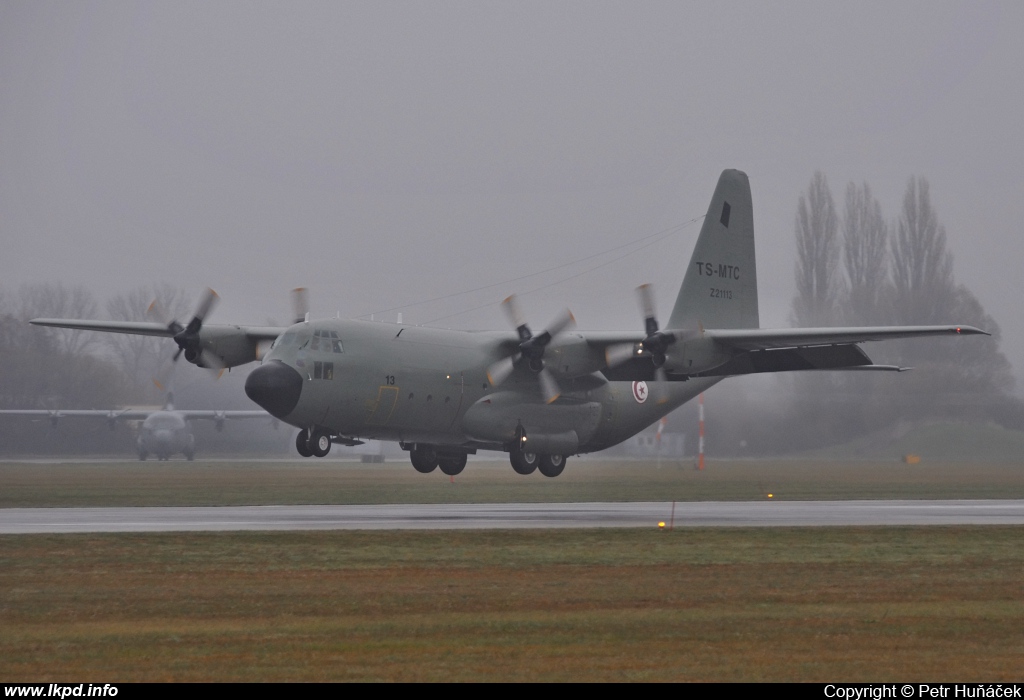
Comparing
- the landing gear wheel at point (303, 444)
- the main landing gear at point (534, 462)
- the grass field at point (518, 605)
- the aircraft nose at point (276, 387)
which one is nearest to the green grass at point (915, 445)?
the main landing gear at point (534, 462)

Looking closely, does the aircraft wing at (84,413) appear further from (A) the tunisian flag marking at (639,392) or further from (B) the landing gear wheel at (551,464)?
(A) the tunisian flag marking at (639,392)

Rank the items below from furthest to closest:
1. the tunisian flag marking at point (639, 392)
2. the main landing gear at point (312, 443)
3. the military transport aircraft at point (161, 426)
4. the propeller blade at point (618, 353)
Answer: the military transport aircraft at point (161, 426) → the tunisian flag marking at point (639, 392) → the propeller blade at point (618, 353) → the main landing gear at point (312, 443)

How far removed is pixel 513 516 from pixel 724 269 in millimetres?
12858

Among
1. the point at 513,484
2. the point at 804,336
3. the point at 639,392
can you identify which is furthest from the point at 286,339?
the point at 513,484

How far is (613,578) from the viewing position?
18141mm

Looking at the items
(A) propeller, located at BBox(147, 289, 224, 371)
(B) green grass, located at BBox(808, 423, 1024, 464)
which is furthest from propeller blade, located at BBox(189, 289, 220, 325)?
(B) green grass, located at BBox(808, 423, 1024, 464)

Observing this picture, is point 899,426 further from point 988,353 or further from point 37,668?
point 37,668

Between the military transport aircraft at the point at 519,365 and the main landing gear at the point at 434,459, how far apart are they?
0.05 m

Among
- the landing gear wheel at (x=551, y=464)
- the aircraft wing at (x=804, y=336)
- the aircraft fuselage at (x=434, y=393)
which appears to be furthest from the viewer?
the landing gear wheel at (x=551, y=464)

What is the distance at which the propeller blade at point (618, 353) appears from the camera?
32.8 m

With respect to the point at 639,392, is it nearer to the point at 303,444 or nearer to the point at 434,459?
the point at 434,459

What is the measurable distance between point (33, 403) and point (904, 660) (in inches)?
2729

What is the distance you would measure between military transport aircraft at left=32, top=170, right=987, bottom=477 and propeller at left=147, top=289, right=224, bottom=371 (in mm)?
41

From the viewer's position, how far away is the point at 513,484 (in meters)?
46.4
